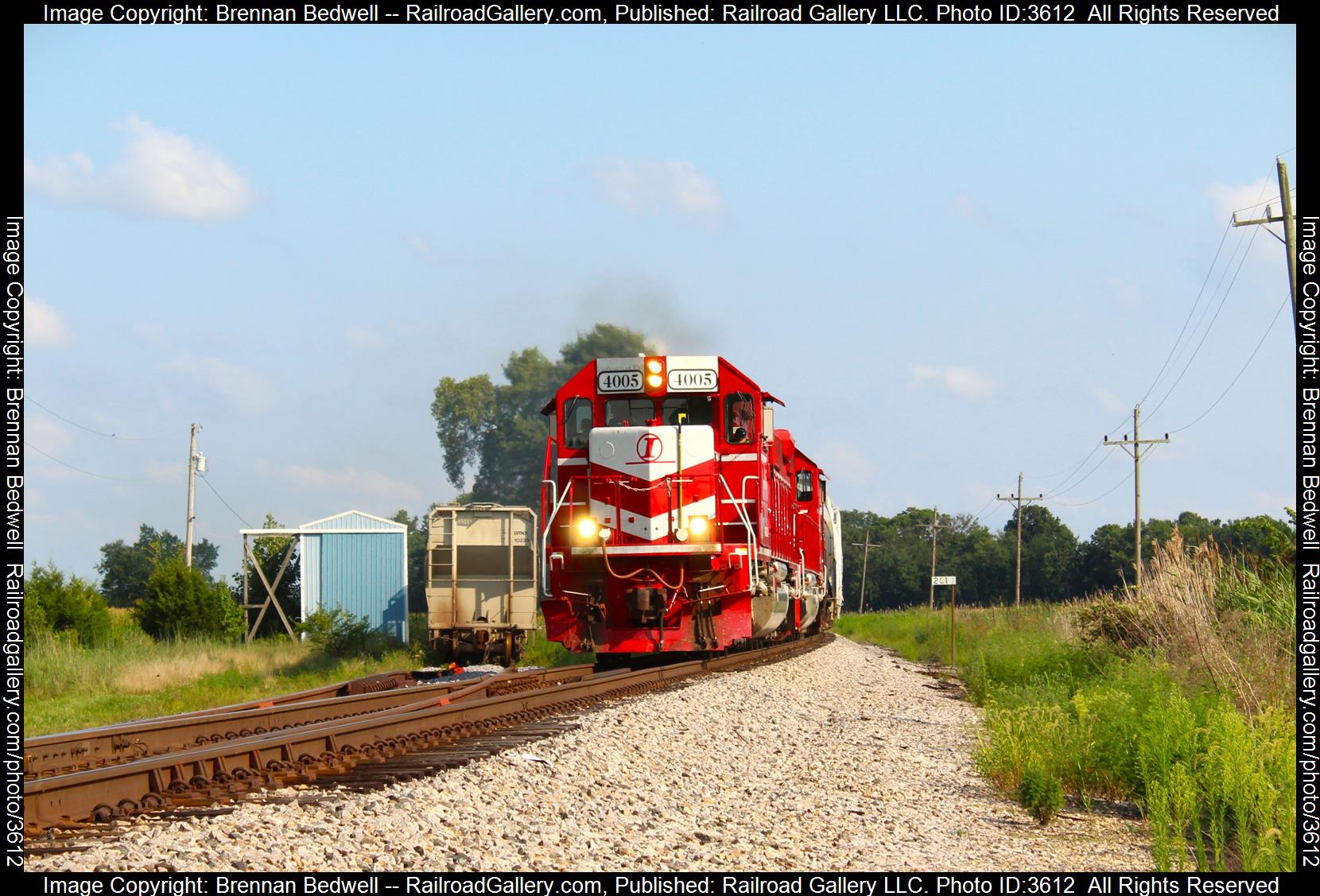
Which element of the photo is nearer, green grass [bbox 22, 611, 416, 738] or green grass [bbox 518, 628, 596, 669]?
green grass [bbox 22, 611, 416, 738]

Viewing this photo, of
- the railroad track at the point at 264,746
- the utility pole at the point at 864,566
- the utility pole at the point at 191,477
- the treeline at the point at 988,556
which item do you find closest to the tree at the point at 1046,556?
the treeline at the point at 988,556

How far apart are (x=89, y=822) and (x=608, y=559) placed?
929 cm

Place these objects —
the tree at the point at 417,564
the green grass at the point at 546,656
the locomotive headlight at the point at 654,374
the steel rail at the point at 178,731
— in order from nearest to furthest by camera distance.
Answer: the steel rail at the point at 178,731 → the locomotive headlight at the point at 654,374 → the green grass at the point at 546,656 → the tree at the point at 417,564

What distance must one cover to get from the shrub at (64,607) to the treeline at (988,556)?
47.4 metres

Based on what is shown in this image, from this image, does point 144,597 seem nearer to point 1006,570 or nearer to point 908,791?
point 908,791

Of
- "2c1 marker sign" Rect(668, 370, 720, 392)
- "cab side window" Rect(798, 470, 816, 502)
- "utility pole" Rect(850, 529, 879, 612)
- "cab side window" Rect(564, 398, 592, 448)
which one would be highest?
"2c1 marker sign" Rect(668, 370, 720, 392)

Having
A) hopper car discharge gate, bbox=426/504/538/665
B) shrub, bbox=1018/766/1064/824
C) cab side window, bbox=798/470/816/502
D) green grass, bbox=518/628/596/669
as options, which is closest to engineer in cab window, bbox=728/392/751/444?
cab side window, bbox=798/470/816/502

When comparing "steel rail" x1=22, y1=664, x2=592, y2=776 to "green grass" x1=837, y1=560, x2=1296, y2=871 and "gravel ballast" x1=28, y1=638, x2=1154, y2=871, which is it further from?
"green grass" x1=837, y1=560, x2=1296, y2=871

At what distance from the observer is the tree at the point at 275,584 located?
29438mm

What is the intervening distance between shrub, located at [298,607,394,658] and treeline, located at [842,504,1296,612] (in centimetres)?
4260

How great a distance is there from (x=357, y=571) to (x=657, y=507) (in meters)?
16.6

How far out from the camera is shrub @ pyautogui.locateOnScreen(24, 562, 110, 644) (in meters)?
24.2

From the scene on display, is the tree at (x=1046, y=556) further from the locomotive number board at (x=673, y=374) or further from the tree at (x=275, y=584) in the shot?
the locomotive number board at (x=673, y=374)

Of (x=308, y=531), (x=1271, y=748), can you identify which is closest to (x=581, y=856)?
(x=1271, y=748)
